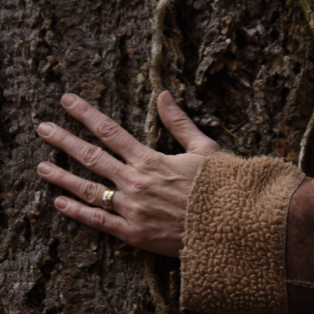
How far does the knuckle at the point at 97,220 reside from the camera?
4.00 ft

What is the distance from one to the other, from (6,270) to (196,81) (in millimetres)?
1141

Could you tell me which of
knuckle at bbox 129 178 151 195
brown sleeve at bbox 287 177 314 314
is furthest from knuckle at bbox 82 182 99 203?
brown sleeve at bbox 287 177 314 314

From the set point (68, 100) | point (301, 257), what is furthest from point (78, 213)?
point (301, 257)

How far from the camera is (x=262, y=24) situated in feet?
4.60

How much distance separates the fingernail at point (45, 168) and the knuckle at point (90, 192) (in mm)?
164

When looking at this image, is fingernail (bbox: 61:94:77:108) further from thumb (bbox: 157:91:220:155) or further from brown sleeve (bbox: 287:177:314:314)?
brown sleeve (bbox: 287:177:314:314)

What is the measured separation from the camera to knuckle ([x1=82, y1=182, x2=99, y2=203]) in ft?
4.05

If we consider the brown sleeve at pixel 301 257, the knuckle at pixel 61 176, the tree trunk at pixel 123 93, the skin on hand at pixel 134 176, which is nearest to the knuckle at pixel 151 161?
the skin on hand at pixel 134 176

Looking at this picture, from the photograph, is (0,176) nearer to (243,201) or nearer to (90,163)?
(90,163)

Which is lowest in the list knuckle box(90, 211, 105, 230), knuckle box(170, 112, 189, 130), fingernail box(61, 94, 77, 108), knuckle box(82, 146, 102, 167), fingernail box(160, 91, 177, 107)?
knuckle box(90, 211, 105, 230)

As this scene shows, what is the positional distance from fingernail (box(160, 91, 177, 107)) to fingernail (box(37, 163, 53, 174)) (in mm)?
539

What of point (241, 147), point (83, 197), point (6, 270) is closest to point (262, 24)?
point (241, 147)

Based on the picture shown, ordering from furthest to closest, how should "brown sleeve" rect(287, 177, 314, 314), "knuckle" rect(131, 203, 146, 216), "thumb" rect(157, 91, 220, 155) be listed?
"thumb" rect(157, 91, 220, 155) < "knuckle" rect(131, 203, 146, 216) < "brown sleeve" rect(287, 177, 314, 314)

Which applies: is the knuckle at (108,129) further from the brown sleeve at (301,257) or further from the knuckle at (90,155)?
the brown sleeve at (301,257)
